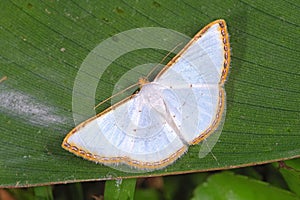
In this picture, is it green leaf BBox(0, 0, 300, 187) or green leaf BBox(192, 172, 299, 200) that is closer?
green leaf BBox(0, 0, 300, 187)

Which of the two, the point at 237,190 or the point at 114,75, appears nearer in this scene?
the point at 114,75

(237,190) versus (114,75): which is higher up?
(114,75)

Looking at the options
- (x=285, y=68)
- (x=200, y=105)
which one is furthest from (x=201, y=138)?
(x=285, y=68)

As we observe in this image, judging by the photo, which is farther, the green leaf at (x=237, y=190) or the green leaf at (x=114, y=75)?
the green leaf at (x=237, y=190)

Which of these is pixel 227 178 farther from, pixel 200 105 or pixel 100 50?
pixel 100 50
